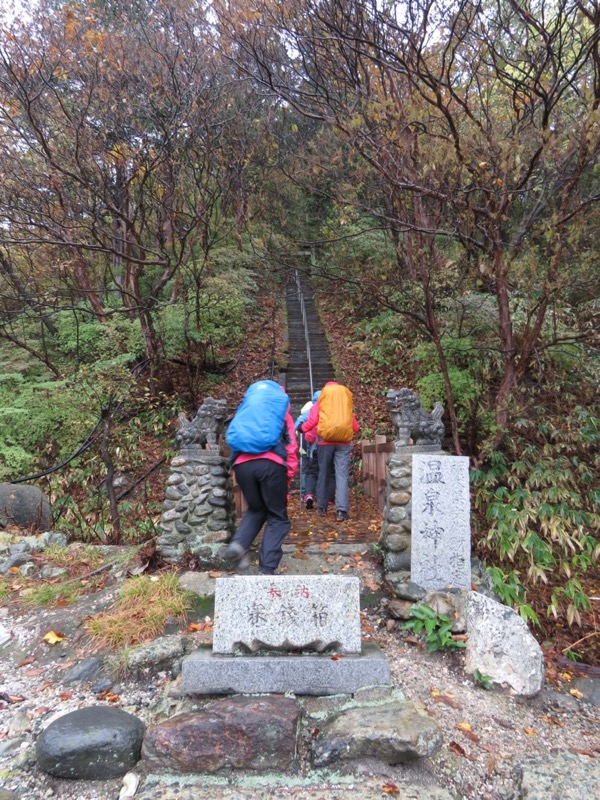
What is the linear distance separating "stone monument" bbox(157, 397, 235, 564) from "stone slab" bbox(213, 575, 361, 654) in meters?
1.72

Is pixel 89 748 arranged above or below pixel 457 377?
below

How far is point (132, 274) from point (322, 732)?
9.45 m

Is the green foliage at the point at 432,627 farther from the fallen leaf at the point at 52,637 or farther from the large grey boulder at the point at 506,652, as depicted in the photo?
the fallen leaf at the point at 52,637

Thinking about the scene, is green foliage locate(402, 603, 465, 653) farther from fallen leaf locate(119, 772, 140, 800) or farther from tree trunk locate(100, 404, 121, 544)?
tree trunk locate(100, 404, 121, 544)

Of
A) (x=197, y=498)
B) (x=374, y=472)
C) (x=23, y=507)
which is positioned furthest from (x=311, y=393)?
(x=197, y=498)

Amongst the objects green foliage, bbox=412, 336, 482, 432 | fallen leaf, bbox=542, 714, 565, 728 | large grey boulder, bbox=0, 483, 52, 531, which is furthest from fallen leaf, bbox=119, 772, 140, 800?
green foliage, bbox=412, 336, 482, 432

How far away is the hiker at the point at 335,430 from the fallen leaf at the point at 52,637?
355cm

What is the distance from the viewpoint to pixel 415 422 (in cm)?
535

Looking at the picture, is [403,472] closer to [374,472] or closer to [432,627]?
[432,627]

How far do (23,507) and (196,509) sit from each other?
3453mm

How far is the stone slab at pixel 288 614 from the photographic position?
326cm

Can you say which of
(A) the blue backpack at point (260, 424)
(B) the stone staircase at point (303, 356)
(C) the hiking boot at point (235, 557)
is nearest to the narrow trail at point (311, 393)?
(B) the stone staircase at point (303, 356)

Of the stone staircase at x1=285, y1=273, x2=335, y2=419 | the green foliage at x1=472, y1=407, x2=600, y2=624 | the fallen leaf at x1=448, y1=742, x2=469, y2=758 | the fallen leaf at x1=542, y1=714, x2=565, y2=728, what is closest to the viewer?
the fallen leaf at x1=448, y1=742, x2=469, y2=758

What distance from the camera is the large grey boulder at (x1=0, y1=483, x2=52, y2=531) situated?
6.97m
